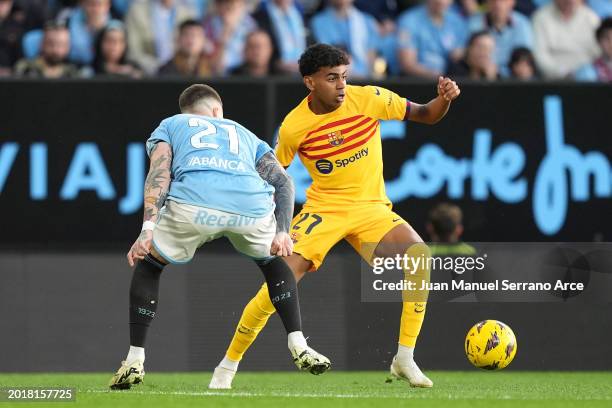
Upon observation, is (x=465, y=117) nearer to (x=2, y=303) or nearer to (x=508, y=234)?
(x=508, y=234)

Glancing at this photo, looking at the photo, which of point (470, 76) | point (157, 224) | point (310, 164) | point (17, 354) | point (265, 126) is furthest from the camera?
point (470, 76)

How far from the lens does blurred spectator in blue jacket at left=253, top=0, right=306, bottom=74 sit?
13875mm

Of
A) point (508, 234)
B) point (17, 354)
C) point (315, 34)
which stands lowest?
point (17, 354)

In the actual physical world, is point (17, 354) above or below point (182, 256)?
below

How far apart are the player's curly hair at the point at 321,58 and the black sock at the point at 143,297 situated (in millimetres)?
1842

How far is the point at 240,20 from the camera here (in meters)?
14.1

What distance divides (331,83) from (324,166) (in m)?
0.60

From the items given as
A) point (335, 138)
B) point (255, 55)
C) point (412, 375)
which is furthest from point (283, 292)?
point (255, 55)

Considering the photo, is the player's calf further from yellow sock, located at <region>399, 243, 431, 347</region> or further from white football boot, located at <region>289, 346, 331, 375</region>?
yellow sock, located at <region>399, 243, 431, 347</region>

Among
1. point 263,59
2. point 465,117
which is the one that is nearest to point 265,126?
point 263,59

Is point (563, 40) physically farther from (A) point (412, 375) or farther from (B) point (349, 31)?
(A) point (412, 375)

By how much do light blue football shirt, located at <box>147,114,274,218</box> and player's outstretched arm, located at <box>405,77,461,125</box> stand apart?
4.50 feet

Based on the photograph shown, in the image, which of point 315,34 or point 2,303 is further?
point 315,34

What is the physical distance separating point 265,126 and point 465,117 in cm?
183
